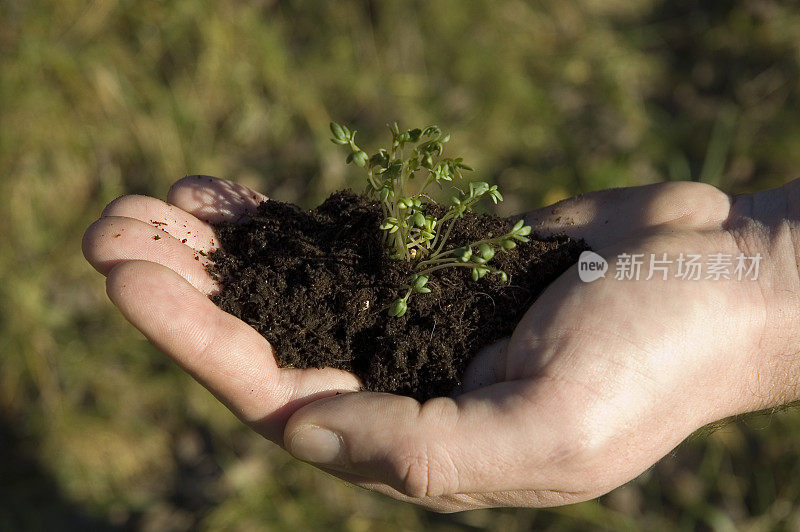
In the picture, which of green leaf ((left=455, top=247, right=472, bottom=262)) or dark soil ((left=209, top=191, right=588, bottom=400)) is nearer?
green leaf ((left=455, top=247, right=472, bottom=262))

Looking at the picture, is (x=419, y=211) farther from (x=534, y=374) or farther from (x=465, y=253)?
(x=534, y=374)

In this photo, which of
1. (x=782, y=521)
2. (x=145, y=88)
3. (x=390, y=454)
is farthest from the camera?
(x=145, y=88)

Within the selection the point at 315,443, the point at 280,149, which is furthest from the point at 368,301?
the point at 280,149

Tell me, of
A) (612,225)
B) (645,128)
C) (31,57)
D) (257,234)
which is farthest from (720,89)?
(31,57)

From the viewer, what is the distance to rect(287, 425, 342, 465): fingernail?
2.14 m

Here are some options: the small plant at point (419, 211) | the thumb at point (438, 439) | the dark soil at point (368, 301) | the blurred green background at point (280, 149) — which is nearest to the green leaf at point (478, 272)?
the small plant at point (419, 211)

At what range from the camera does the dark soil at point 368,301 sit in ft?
8.16

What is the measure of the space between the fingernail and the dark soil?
1.22 feet

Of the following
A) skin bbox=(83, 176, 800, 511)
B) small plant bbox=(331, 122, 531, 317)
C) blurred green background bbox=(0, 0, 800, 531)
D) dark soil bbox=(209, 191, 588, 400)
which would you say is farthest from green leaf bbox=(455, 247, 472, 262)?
blurred green background bbox=(0, 0, 800, 531)

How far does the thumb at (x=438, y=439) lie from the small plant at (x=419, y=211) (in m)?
0.39

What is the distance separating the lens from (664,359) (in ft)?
7.44

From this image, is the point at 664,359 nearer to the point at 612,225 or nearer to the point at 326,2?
the point at 612,225

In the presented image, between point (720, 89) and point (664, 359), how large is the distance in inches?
161

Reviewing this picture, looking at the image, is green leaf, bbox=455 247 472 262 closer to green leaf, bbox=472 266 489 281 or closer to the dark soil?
green leaf, bbox=472 266 489 281
